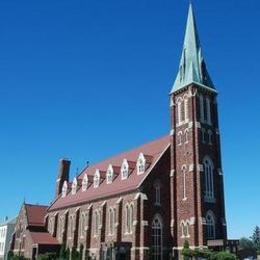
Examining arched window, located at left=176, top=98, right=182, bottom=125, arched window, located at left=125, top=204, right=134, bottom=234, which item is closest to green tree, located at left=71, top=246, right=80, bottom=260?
arched window, located at left=125, top=204, right=134, bottom=234

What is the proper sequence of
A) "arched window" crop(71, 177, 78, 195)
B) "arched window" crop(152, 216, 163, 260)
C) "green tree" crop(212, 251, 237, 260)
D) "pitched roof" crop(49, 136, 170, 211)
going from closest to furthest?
"green tree" crop(212, 251, 237, 260) < "arched window" crop(152, 216, 163, 260) < "pitched roof" crop(49, 136, 170, 211) < "arched window" crop(71, 177, 78, 195)

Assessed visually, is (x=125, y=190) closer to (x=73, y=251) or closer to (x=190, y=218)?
(x=190, y=218)

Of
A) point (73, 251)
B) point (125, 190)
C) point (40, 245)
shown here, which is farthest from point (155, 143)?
point (40, 245)

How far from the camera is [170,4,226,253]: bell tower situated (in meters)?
45.3

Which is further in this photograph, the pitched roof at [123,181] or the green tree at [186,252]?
the pitched roof at [123,181]

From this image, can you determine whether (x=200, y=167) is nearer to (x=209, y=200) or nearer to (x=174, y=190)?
(x=209, y=200)

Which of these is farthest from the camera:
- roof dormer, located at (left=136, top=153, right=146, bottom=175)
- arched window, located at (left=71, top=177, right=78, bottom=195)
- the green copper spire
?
arched window, located at (left=71, top=177, right=78, bottom=195)

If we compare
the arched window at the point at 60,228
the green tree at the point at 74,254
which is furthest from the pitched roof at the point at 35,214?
the green tree at the point at 74,254

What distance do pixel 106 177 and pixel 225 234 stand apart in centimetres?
1914

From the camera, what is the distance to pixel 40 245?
201 feet

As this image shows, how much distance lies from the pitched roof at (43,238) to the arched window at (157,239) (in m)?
22.9

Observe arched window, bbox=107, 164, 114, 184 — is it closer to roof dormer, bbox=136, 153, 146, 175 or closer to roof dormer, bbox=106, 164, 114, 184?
roof dormer, bbox=106, 164, 114, 184

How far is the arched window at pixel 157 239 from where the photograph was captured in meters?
45.6

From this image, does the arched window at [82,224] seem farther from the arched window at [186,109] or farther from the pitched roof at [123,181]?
the arched window at [186,109]
